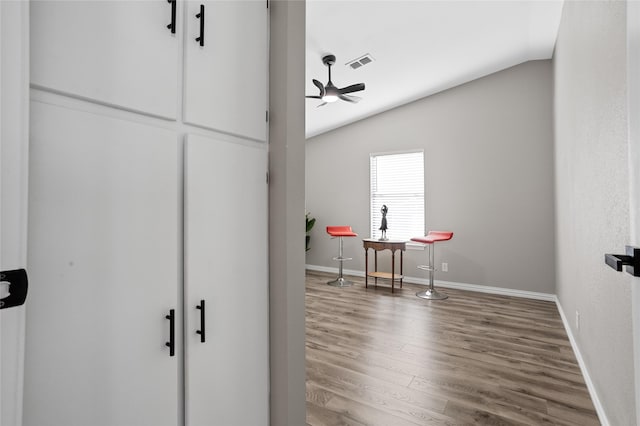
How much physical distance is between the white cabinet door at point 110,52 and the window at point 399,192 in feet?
16.1

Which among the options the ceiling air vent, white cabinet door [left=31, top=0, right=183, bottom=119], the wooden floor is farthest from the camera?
the ceiling air vent

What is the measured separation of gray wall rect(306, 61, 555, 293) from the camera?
454 cm

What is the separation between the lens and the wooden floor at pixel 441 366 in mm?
1937

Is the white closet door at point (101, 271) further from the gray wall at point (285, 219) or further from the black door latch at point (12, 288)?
the gray wall at point (285, 219)

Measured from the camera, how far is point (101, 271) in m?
0.89

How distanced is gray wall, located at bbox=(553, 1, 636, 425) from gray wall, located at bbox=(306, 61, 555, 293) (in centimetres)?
172

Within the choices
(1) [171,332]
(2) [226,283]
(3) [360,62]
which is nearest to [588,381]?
(2) [226,283]

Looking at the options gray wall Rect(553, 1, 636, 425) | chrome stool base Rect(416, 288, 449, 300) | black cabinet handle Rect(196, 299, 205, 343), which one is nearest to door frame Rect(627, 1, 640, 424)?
gray wall Rect(553, 1, 636, 425)

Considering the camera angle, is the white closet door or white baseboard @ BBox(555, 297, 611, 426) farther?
white baseboard @ BBox(555, 297, 611, 426)

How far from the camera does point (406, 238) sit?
5605 mm

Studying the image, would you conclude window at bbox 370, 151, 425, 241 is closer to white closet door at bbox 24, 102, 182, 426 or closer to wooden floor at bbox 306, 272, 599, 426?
wooden floor at bbox 306, 272, 599, 426

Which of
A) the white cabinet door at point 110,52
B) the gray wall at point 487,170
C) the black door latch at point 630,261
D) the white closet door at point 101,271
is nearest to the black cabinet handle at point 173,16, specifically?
the white cabinet door at point 110,52

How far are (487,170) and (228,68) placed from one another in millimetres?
4629

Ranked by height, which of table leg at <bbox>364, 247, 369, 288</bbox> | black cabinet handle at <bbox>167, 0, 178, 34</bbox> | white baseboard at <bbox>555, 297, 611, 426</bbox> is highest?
black cabinet handle at <bbox>167, 0, 178, 34</bbox>
